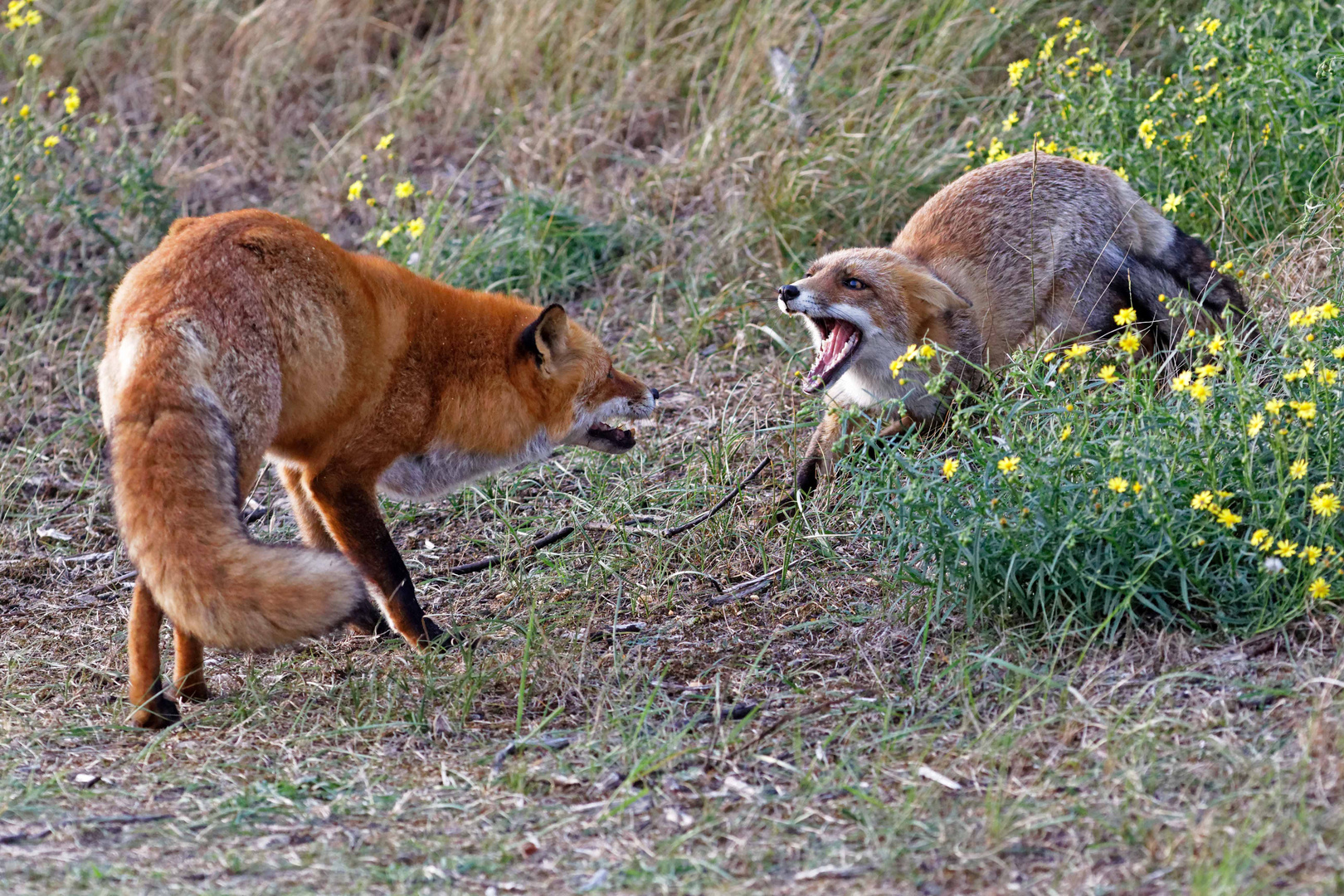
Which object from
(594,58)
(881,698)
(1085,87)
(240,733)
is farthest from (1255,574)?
(594,58)

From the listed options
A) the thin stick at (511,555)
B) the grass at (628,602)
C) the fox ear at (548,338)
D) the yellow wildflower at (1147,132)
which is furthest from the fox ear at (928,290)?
the thin stick at (511,555)

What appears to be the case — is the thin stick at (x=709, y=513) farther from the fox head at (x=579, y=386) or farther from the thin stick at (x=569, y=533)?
the fox head at (x=579, y=386)

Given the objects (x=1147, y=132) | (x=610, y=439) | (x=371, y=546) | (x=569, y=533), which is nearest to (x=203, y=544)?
(x=371, y=546)

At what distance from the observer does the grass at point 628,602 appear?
10.5 ft

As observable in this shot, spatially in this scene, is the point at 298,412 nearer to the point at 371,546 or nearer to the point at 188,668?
the point at 371,546

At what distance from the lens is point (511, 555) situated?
5500 millimetres

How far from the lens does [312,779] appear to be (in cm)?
372

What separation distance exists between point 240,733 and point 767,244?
404 centimetres

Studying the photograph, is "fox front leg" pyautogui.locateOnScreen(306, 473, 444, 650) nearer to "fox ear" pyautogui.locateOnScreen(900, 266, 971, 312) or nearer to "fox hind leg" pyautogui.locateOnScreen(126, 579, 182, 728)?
"fox hind leg" pyautogui.locateOnScreen(126, 579, 182, 728)

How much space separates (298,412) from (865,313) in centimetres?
220

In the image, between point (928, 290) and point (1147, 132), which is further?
point (1147, 132)

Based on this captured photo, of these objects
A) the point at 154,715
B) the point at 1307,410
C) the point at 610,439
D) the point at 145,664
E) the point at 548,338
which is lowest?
the point at 154,715

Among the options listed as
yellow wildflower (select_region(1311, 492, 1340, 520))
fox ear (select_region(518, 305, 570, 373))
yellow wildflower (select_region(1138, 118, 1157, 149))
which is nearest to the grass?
yellow wildflower (select_region(1311, 492, 1340, 520))

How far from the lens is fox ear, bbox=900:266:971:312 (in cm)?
533
